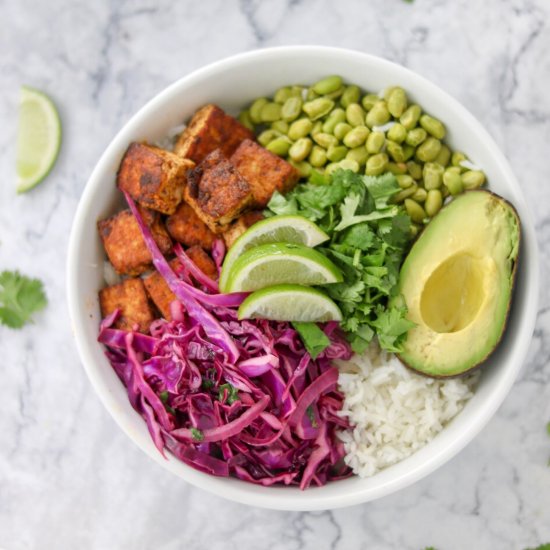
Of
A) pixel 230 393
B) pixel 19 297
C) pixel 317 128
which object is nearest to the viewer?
pixel 230 393

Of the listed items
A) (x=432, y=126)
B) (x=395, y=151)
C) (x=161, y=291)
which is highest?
(x=432, y=126)

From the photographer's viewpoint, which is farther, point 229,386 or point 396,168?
point 396,168

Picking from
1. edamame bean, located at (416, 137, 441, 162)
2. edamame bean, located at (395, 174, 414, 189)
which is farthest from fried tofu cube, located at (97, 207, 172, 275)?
edamame bean, located at (416, 137, 441, 162)

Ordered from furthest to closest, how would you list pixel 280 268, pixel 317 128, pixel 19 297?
pixel 19 297
pixel 317 128
pixel 280 268

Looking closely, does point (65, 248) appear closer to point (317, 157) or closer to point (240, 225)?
point (240, 225)

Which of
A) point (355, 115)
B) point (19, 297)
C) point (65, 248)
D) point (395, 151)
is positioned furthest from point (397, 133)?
point (19, 297)

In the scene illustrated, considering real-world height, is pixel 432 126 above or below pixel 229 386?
above

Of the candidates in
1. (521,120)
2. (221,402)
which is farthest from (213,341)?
(521,120)
